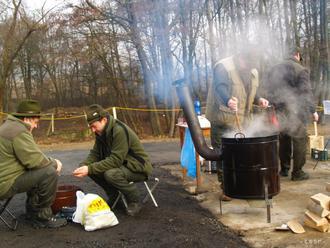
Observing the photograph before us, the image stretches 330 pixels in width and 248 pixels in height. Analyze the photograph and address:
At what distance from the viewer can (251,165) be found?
13.4 ft

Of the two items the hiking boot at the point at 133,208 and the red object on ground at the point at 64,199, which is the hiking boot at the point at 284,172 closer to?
the hiking boot at the point at 133,208

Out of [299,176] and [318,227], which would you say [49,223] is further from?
[299,176]

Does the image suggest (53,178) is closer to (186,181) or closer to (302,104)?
(186,181)

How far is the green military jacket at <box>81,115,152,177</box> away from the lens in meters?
4.33

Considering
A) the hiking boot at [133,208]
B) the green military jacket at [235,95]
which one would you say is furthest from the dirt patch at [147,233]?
the green military jacket at [235,95]

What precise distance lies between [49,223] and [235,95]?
2607 millimetres

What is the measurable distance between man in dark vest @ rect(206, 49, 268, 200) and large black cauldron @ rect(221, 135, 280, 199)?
2.58ft

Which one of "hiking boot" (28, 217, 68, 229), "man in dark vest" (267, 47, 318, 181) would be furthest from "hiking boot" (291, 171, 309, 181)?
"hiking boot" (28, 217, 68, 229)

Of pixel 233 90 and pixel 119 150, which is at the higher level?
pixel 233 90

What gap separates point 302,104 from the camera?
19.8 ft

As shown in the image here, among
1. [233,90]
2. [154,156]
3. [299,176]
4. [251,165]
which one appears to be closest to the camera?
[251,165]

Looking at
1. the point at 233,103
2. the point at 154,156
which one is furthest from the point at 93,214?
the point at 154,156

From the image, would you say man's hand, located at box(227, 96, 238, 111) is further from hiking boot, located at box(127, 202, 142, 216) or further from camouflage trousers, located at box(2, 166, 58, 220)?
camouflage trousers, located at box(2, 166, 58, 220)

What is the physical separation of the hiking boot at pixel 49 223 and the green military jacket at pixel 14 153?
53 centimetres
